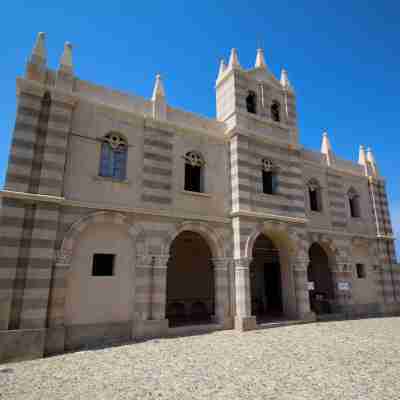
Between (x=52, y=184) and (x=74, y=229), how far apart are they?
1720 millimetres

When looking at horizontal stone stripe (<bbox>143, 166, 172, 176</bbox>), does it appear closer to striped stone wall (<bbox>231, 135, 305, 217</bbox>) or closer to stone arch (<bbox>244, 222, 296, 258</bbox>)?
striped stone wall (<bbox>231, 135, 305, 217</bbox>)

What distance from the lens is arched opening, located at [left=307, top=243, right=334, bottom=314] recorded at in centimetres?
1700

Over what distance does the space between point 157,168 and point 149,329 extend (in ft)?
20.6

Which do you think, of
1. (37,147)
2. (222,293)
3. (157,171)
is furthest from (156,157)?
(222,293)

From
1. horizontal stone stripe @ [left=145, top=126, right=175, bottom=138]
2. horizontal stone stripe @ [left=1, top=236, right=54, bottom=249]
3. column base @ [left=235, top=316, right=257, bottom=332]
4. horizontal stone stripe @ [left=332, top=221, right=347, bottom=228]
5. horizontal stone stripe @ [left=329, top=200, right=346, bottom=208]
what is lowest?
column base @ [left=235, top=316, right=257, bottom=332]

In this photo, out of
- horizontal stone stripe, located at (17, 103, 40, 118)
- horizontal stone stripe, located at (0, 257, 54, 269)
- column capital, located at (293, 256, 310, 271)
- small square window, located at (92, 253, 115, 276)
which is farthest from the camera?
column capital, located at (293, 256, 310, 271)

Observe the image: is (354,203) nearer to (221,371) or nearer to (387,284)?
(387,284)

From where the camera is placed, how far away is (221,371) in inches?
278

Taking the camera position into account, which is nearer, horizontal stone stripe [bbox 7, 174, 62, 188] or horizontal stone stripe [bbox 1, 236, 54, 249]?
horizontal stone stripe [bbox 1, 236, 54, 249]

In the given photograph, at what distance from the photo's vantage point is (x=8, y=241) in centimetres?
916

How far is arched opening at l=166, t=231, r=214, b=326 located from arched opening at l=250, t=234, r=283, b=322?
3340 mm

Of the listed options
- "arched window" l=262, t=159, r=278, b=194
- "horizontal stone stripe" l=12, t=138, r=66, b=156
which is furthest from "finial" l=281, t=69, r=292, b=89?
"horizontal stone stripe" l=12, t=138, r=66, b=156

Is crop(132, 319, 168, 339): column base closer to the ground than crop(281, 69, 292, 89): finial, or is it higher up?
closer to the ground

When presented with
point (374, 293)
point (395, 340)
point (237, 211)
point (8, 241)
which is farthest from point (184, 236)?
point (374, 293)
